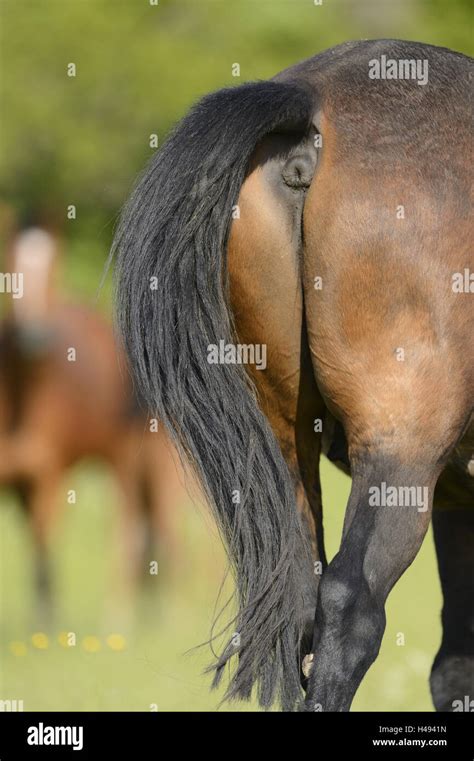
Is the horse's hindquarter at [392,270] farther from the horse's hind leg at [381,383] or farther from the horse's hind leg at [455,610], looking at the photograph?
the horse's hind leg at [455,610]

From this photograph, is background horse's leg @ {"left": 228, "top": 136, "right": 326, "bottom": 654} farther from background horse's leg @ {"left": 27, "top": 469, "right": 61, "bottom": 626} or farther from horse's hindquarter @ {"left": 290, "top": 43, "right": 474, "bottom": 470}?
background horse's leg @ {"left": 27, "top": 469, "right": 61, "bottom": 626}

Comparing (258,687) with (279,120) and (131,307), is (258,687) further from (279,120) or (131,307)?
(279,120)

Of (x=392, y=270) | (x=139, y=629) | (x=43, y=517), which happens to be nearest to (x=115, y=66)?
(x=43, y=517)

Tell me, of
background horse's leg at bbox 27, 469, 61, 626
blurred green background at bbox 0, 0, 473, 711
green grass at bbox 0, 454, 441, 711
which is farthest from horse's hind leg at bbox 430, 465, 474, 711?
blurred green background at bbox 0, 0, 473, 711

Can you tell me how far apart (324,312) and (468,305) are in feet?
1.06

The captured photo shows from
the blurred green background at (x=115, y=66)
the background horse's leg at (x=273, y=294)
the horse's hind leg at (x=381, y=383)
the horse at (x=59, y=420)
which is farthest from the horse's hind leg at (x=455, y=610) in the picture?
the blurred green background at (x=115, y=66)

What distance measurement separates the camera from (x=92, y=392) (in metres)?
7.68

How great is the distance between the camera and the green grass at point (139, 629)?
471 centimetres

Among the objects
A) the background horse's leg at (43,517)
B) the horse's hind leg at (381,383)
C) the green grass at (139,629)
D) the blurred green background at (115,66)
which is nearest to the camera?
the horse's hind leg at (381,383)

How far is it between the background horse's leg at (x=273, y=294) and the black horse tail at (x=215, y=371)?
0.12ft

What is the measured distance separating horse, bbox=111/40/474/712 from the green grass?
0.26 m

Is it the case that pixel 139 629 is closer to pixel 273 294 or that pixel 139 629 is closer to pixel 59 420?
pixel 59 420

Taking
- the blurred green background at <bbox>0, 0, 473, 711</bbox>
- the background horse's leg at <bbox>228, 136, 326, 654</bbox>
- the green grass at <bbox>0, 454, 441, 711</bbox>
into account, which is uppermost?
the blurred green background at <bbox>0, 0, 473, 711</bbox>

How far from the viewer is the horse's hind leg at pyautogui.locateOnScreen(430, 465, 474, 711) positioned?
11.9 ft
